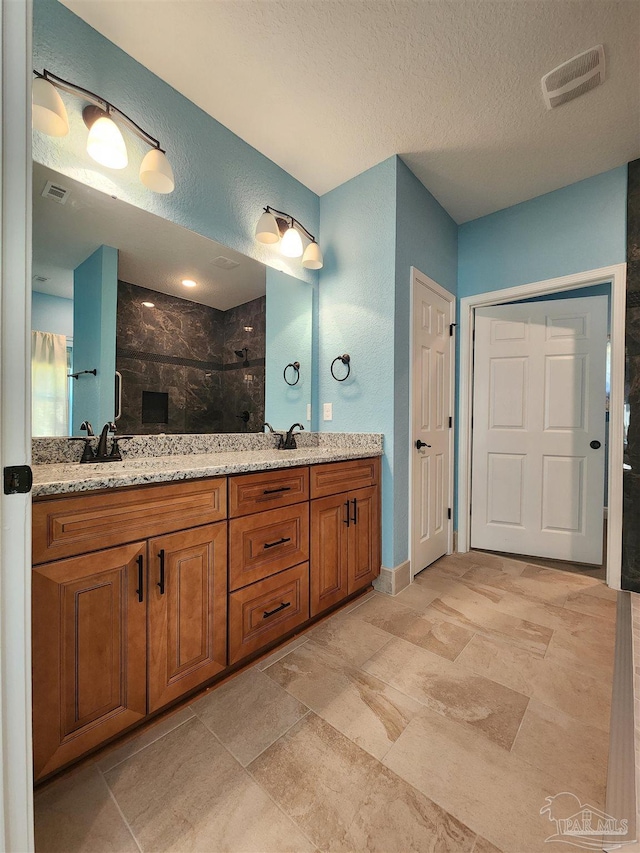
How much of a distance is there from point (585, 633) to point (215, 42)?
330 centimetres

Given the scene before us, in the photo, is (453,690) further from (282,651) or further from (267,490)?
(267,490)

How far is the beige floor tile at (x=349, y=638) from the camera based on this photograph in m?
1.62

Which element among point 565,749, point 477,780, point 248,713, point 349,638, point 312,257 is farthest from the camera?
point 312,257

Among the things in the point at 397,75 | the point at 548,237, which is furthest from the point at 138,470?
the point at 548,237

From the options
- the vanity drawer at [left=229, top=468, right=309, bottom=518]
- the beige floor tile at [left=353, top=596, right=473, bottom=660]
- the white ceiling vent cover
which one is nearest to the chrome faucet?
the vanity drawer at [left=229, top=468, right=309, bottom=518]

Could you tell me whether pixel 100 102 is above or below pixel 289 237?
above

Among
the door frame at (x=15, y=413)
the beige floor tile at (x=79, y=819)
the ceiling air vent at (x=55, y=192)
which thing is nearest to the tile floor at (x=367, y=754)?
the beige floor tile at (x=79, y=819)

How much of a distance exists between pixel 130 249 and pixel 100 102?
1.80 ft

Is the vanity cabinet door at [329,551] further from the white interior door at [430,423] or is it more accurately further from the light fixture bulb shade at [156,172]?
the light fixture bulb shade at [156,172]

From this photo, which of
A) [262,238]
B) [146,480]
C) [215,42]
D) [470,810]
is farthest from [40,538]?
[215,42]

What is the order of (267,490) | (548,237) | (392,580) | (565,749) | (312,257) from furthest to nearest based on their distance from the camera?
(548,237) → (312,257) → (392,580) → (267,490) → (565,749)

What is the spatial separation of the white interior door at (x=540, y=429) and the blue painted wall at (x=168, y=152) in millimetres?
1818

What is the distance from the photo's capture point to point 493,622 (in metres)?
1.90

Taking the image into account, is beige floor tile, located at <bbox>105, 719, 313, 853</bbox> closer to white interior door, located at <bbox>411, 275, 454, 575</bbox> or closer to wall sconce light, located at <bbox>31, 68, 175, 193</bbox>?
white interior door, located at <bbox>411, 275, 454, 575</bbox>
